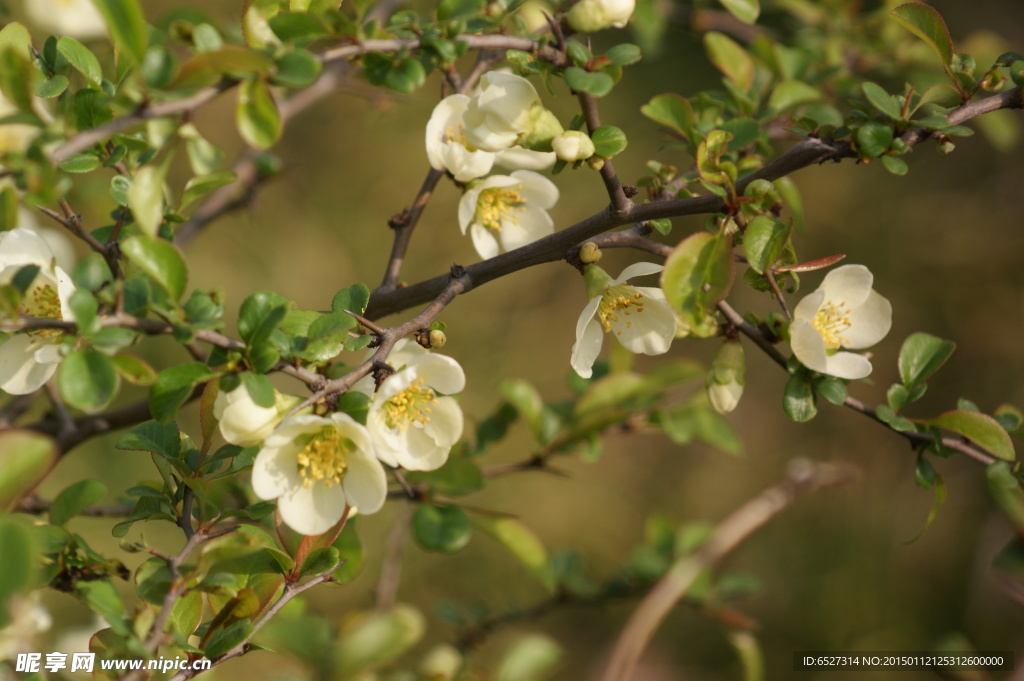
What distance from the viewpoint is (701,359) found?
2658 millimetres

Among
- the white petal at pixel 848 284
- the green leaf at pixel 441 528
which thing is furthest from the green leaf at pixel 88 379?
the white petal at pixel 848 284

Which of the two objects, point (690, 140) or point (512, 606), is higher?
point (690, 140)

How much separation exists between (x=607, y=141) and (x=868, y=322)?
42cm

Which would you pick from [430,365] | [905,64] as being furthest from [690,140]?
[905,64]

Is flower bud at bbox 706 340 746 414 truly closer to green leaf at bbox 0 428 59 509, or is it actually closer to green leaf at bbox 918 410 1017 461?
green leaf at bbox 918 410 1017 461

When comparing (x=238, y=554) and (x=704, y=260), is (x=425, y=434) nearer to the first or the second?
(x=238, y=554)

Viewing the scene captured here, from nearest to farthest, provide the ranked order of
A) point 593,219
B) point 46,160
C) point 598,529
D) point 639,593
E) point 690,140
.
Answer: point 46,160, point 593,219, point 690,140, point 639,593, point 598,529

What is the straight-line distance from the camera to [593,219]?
72 centimetres

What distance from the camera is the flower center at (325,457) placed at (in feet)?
2.20

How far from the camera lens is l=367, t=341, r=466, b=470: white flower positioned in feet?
2.16

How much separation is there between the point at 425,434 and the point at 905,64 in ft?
4.13

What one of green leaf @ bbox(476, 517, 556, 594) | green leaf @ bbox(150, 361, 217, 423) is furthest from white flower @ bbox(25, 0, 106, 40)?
green leaf @ bbox(476, 517, 556, 594)

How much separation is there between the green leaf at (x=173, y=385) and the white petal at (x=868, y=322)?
0.71 m

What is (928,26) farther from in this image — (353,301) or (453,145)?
(353,301)
